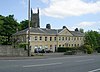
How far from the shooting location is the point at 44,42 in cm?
9588

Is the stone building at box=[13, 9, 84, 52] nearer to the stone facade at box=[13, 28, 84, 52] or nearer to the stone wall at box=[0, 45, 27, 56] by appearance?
the stone facade at box=[13, 28, 84, 52]

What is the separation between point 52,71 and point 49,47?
267 ft

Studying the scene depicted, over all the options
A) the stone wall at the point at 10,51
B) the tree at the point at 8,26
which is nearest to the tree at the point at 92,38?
the tree at the point at 8,26

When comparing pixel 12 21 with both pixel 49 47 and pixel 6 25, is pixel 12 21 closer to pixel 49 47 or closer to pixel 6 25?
pixel 6 25

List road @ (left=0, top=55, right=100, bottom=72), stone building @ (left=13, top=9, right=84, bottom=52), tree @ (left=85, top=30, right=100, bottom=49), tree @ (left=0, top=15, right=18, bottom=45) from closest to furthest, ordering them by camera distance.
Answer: road @ (left=0, top=55, right=100, bottom=72) → stone building @ (left=13, top=9, right=84, bottom=52) → tree @ (left=0, top=15, right=18, bottom=45) → tree @ (left=85, top=30, right=100, bottom=49)

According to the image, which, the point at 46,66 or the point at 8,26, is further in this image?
the point at 8,26

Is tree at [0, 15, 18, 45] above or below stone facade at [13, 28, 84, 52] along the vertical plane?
above

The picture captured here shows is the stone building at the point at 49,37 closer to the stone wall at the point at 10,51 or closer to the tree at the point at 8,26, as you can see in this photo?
the tree at the point at 8,26

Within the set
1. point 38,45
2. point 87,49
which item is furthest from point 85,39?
point 87,49

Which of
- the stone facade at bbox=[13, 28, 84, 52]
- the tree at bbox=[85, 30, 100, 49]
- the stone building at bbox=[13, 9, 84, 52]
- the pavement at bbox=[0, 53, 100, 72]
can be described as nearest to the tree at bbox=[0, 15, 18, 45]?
the stone building at bbox=[13, 9, 84, 52]

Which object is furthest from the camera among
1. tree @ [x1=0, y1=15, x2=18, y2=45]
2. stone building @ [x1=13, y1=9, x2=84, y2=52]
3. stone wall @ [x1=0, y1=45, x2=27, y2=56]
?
tree @ [x1=0, y1=15, x2=18, y2=45]

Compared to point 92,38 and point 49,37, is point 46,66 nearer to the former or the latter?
point 49,37

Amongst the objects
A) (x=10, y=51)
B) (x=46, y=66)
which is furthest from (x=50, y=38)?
(x=46, y=66)

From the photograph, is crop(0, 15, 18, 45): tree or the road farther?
crop(0, 15, 18, 45): tree
